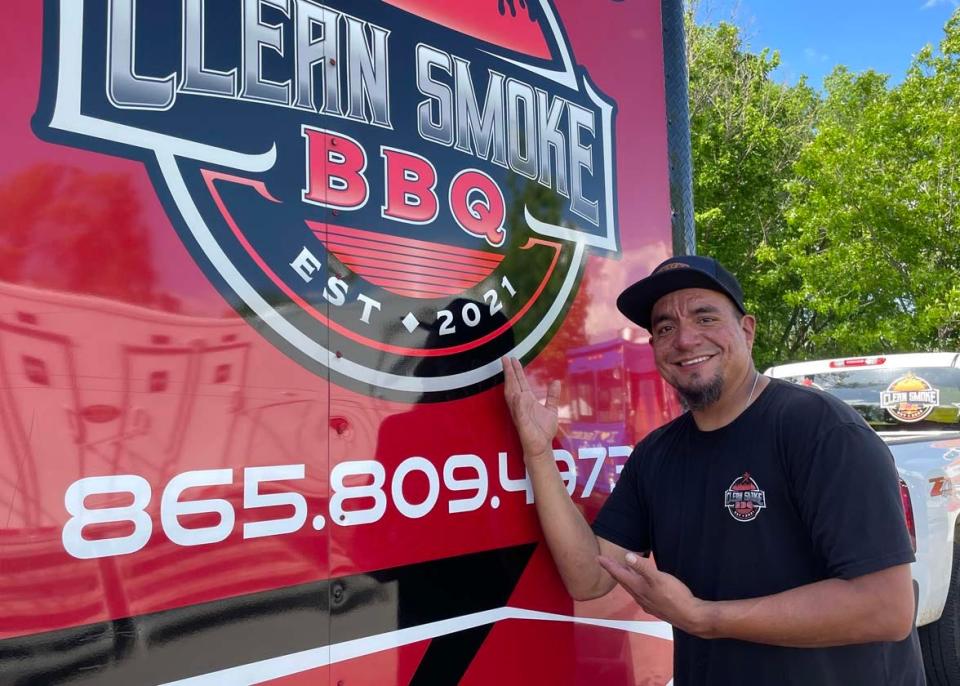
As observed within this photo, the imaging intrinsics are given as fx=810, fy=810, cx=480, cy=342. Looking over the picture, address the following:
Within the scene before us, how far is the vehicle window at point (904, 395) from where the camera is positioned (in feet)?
18.8

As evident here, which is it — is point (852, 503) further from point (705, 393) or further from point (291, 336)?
point (291, 336)

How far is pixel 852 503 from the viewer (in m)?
1.61

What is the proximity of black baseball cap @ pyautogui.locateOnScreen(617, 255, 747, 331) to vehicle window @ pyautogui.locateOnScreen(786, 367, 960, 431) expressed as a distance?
434 centimetres

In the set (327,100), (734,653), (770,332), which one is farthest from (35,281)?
(770,332)

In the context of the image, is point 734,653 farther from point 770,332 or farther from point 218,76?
point 770,332

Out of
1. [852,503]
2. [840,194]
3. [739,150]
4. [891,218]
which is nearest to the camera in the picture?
[852,503]

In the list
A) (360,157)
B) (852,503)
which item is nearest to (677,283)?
(852,503)

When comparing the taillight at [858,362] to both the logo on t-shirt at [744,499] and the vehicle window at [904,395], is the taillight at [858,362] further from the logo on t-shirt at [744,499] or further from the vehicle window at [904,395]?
the logo on t-shirt at [744,499]

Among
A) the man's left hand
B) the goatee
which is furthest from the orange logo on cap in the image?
the man's left hand

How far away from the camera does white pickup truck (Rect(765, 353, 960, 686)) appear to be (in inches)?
166

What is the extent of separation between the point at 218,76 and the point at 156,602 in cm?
82

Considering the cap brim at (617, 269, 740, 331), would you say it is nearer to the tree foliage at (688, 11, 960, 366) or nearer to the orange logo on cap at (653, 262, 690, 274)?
the orange logo on cap at (653, 262, 690, 274)

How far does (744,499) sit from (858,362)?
492 centimetres

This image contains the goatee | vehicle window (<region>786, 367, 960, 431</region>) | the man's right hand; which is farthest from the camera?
vehicle window (<region>786, 367, 960, 431</region>)
